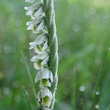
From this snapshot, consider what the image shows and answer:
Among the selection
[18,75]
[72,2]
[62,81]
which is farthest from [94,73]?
[72,2]

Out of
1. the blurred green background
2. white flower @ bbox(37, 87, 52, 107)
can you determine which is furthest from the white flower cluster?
the blurred green background

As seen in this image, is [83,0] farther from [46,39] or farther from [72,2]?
[46,39]

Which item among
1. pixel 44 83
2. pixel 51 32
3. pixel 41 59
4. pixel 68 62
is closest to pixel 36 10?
pixel 51 32

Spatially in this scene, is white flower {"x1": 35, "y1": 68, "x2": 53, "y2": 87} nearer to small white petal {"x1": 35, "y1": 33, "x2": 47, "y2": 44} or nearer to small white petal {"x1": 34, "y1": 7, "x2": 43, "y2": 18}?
small white petal {"x1": 35, "y1": 33, "x2": 47, "y2": 44}

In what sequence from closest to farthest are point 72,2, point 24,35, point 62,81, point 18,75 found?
point 18,75 < point 62,81 < point 24,35 < point 72,2

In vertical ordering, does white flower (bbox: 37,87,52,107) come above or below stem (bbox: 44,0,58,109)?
below

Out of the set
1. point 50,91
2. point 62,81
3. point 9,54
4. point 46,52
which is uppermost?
point 46,52

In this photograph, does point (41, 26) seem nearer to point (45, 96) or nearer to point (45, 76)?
point (45, 76)
